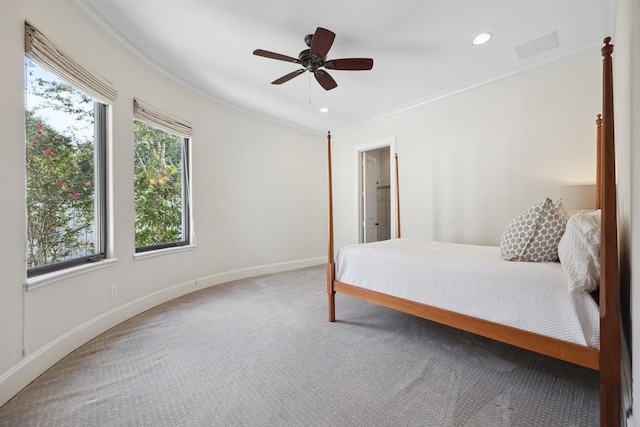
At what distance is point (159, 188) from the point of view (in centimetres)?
314

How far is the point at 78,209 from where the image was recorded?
220 centimetres

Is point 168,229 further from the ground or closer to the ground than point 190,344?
further from the ground

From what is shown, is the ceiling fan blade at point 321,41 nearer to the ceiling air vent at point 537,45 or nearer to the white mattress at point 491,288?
the white mattress at point 491,288

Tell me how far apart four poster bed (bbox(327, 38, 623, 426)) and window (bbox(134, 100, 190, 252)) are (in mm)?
2396

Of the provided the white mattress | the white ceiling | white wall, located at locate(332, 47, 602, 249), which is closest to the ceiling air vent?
the white ceiling

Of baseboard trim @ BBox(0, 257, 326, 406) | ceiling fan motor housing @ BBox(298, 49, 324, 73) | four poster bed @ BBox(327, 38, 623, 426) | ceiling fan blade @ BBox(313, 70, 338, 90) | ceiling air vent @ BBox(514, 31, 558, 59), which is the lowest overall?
baseboard trim @ BBox(0, 257, 326, 406)

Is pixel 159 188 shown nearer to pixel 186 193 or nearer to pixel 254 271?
pixel 186 193

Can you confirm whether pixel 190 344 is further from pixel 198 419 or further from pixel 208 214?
pixel 208 214

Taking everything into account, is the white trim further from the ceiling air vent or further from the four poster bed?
the ceiling air vent

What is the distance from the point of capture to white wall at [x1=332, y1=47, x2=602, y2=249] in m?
2.68

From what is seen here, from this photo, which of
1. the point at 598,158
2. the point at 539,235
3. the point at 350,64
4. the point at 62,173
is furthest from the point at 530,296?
→ the point at 62,173

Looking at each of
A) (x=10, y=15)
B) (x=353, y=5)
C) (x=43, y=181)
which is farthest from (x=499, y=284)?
(x=10, y=15)

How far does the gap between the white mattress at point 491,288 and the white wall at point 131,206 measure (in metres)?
2.27

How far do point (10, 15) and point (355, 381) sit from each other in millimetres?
2958
